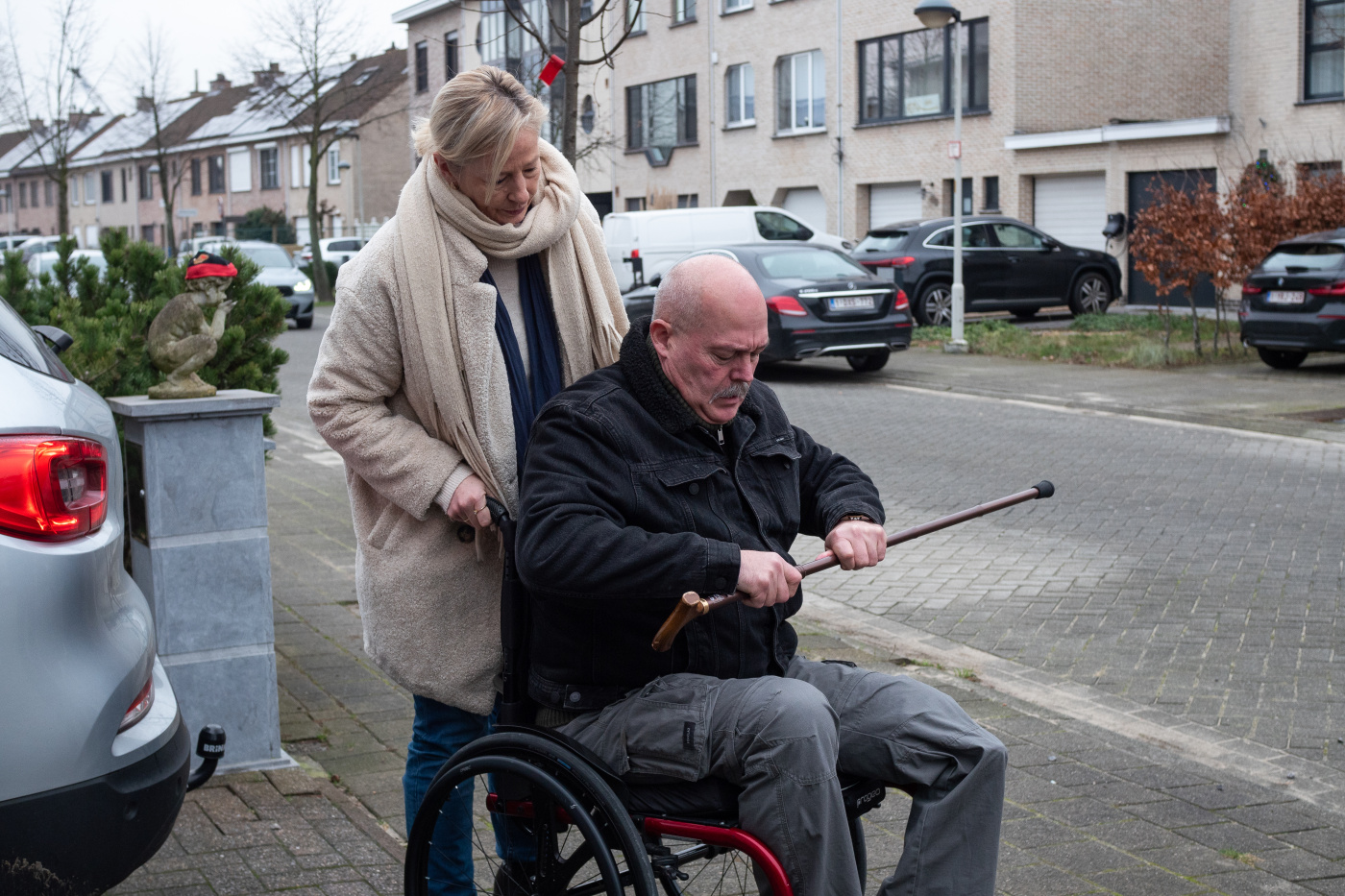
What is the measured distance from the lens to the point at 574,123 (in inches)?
419

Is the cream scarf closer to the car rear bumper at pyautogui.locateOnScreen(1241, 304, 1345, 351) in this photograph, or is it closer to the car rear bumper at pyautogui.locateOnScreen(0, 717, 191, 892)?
the car rear bumper at pyautogui.locateOnScreen(0, 717, 191, 892)

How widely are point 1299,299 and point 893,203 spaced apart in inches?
723

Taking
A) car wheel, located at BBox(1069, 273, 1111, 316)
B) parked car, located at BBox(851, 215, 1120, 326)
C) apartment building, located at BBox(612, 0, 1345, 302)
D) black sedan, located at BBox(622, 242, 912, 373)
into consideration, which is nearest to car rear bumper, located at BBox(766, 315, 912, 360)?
black sedan, located at BBox(622, 242, 912, 373)

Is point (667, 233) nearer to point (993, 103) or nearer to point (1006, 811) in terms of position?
point (993, 103)

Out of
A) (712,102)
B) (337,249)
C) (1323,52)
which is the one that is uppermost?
(712,102)

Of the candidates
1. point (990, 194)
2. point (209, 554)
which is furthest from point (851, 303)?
point (990, 194)

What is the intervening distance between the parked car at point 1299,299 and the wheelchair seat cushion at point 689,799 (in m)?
14.6

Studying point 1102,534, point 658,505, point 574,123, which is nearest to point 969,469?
point 1102,534

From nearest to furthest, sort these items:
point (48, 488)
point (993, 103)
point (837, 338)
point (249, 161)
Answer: point (48, 488) → point (837, 338) → point (993, 103) → point (249, 161)

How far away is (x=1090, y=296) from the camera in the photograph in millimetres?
24609

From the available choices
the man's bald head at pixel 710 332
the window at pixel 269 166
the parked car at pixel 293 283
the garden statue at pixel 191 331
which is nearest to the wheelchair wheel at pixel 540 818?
the man's bald head at pixel 710 332

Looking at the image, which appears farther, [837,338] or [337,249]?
[337,249]

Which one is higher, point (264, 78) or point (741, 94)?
point (264, 78)

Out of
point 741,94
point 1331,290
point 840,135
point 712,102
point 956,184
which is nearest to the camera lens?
point 1331,290
